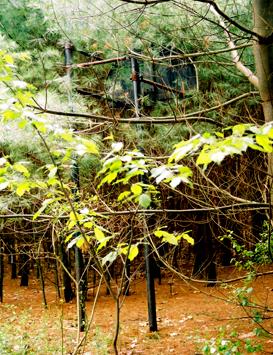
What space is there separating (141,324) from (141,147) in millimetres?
3267

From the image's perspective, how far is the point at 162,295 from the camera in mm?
9070

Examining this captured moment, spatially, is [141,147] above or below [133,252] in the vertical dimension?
above

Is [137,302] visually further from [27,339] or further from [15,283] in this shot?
[15,283]

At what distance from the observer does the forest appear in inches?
112

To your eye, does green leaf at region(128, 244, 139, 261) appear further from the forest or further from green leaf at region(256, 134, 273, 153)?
green leaf at region(256, 134, 273, 153)

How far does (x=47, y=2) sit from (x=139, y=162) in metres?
3.68

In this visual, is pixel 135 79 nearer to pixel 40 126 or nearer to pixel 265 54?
pixel 265 54

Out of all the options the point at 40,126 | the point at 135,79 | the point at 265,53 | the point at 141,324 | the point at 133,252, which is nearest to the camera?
the point at 40,126

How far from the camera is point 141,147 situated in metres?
5.61

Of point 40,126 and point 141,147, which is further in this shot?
point 141,147

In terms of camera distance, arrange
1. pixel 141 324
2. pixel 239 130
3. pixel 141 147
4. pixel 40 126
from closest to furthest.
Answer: pixel 239 130 < pixel 40 126 < pixel 141 147 < pixel 141 324

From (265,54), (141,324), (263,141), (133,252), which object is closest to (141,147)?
(265,54)

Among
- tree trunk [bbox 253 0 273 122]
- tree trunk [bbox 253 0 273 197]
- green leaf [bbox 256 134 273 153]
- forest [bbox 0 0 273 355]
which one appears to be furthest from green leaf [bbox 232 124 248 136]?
tree trunk [bbox 253 0 273 122]

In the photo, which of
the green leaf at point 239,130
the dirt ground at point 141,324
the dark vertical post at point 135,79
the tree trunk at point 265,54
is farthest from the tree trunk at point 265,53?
the dark vertical post at point 135,79
